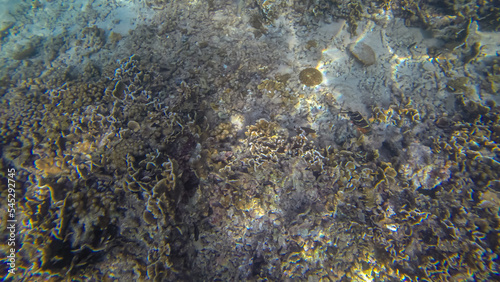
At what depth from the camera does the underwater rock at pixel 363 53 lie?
239 inches

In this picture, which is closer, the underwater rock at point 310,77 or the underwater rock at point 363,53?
the underwater rock at point 310,77

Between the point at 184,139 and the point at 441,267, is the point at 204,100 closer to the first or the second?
the point at 184,139

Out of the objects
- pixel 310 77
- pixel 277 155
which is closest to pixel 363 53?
pixel 310 77

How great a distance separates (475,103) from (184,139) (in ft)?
25.5

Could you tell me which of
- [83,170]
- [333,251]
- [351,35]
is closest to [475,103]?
[351,35]

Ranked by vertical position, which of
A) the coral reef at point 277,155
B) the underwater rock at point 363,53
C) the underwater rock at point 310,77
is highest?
the underwater rock at point 363,53

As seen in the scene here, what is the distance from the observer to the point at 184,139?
454 cm

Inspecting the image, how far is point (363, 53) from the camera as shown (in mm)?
6113

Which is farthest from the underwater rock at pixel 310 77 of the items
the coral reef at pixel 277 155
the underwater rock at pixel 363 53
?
the underwater rock at pixel 363 53

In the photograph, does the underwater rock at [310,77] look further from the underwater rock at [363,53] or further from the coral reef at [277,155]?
the underwater rock at [363,53]

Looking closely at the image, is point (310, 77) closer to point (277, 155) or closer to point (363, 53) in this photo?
point (363, 53)

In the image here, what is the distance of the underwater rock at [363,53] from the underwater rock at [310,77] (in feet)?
4.62

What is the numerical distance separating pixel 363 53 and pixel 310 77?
195cm

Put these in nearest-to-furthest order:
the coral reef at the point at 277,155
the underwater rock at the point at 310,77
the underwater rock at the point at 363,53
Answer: the coral reef at the point at 277,155
the underwater rock at the point at 310,77
the underwater rock at the point at 363,53
